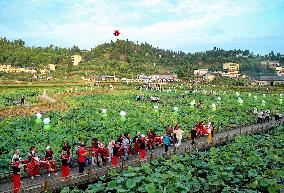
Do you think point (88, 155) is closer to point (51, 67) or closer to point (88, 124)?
point (88, 124)

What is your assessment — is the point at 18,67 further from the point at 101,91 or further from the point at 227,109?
the point at 227,109

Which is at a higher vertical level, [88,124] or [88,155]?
[88,124]

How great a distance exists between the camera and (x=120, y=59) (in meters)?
140

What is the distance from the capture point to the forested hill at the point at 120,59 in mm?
113375

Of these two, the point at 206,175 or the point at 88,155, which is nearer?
the point at 206,175

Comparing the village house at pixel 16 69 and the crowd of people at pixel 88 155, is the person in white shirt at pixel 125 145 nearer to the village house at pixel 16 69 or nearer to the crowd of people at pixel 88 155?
the crowd of people at pixel 88 155

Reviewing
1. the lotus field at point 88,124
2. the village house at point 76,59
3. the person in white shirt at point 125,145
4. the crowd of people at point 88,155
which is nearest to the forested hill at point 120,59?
the village house at point 76,59

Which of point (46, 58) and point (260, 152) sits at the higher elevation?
point (46, 58)

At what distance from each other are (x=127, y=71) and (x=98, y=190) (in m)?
101

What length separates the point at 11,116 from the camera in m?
30.6

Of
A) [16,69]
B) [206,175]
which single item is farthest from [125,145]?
[16,69]

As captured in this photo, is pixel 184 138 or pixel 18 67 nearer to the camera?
pixel 184 138

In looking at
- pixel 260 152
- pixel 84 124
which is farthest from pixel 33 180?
pixel 84 124

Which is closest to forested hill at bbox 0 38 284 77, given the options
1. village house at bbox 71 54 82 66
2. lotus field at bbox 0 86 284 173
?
village house at bbox 71 54 82 66
